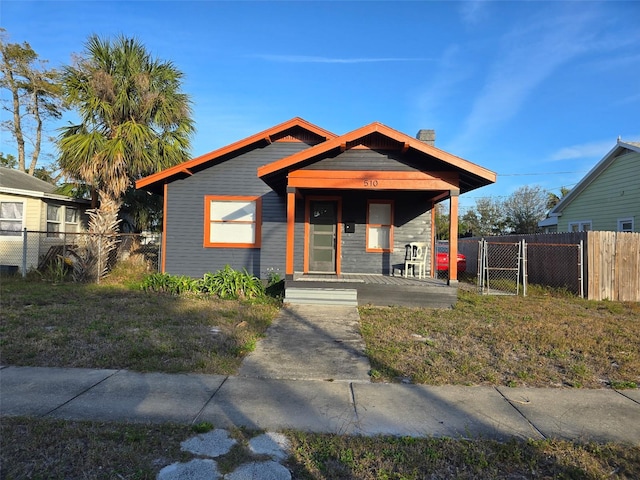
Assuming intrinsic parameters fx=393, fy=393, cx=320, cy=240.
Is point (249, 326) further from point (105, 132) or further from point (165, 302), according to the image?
point (105, 132)

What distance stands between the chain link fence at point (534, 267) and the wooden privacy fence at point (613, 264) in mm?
285

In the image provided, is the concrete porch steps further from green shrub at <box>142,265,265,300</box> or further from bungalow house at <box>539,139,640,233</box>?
bungalow house at <box>539,139,640,233</box>

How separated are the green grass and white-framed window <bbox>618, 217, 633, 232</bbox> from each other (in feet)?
48.6

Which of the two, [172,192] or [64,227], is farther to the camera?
[64,227]

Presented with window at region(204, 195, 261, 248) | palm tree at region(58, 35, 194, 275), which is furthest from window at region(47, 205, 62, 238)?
window at region(204, 195, 261, 248)

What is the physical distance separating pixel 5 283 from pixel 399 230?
11152mm

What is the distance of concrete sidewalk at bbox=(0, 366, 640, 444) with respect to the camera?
3.50 m

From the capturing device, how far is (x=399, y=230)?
11.3 m

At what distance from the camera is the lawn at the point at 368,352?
2896 mm

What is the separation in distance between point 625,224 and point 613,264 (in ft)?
17.1

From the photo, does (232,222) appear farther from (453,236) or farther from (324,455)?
(324,455)

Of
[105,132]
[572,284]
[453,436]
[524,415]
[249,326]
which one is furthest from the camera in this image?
[105,132]

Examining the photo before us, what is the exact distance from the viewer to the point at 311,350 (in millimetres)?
5844

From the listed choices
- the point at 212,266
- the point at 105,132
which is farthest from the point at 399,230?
the point at 105,132
